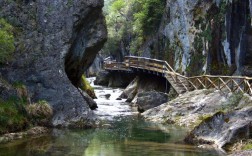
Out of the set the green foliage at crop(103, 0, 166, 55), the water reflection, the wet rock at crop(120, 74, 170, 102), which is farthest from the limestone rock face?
the green foliage at crop(103, 0, 166, 55)

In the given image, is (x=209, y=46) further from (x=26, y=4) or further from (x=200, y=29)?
(x=26, y=4)

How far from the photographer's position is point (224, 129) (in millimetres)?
15758

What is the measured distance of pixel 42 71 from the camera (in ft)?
68.5

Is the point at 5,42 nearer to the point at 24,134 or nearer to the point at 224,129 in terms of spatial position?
the point at 24,134

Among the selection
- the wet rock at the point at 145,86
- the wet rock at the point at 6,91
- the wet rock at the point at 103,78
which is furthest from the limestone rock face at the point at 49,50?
the wet rock at the point at 103,78

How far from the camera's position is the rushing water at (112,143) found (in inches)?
529

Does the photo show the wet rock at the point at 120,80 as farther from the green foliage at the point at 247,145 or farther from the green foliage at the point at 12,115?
the green foliage at the point at 247,145

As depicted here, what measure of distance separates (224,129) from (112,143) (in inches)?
181

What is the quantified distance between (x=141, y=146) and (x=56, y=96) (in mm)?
7210

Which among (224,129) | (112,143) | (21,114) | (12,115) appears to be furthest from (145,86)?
(112,143)

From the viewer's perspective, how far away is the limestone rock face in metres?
20.3

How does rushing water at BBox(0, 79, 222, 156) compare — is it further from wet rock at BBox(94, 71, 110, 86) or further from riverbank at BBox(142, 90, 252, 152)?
wet rock at BBox(94, 71, 110, 86)

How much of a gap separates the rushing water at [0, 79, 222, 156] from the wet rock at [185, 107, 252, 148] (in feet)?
2.94

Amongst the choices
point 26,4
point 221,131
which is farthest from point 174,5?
point 221,131
